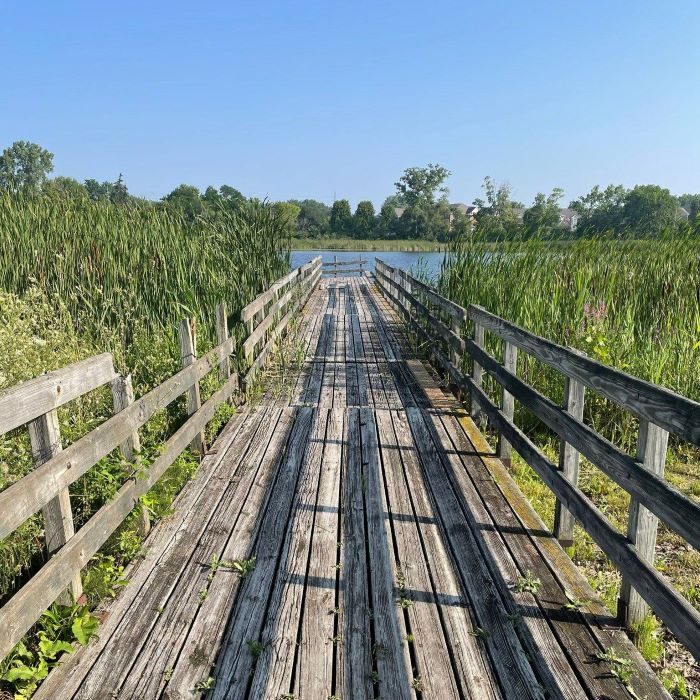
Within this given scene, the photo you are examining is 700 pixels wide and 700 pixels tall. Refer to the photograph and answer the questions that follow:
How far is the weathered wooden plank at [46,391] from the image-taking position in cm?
200

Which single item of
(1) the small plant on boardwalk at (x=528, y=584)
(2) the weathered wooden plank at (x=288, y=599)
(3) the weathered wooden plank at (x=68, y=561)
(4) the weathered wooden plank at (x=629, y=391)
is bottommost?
(2) the weathered wooden plank at (x=288, y=599)

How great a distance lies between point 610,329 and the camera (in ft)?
20.0

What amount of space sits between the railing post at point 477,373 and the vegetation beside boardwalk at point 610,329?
50cm

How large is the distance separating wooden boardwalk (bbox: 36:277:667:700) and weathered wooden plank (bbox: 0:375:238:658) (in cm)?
30

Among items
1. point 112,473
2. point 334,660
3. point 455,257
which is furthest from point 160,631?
point 455,257

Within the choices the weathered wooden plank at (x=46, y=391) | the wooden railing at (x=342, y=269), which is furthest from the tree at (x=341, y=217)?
the weathered wooden plank at (x=46, y=391)

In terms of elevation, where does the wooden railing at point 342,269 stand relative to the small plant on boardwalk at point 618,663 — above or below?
above

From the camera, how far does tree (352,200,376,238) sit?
4045 inches

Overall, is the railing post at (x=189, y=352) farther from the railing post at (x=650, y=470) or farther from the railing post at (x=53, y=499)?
the railing post at (x=650, y=470)

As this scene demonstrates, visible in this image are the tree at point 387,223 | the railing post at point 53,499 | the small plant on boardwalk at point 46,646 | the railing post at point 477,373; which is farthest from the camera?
the tree at point 387,223

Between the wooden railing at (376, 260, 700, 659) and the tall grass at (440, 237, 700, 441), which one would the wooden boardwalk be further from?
the tall grass at (440, 237, 700, 441)

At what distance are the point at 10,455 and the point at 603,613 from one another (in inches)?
128

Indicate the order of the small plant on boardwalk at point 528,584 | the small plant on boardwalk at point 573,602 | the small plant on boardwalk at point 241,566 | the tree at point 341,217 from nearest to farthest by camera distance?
the small plant on boardwalk at point 573,602, the small plant on boardwalk at point 528,584, the small plant on boardwalk at point 241,566, the tree at point 341,217

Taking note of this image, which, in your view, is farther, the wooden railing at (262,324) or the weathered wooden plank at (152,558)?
the wooden railing at (262,324)
